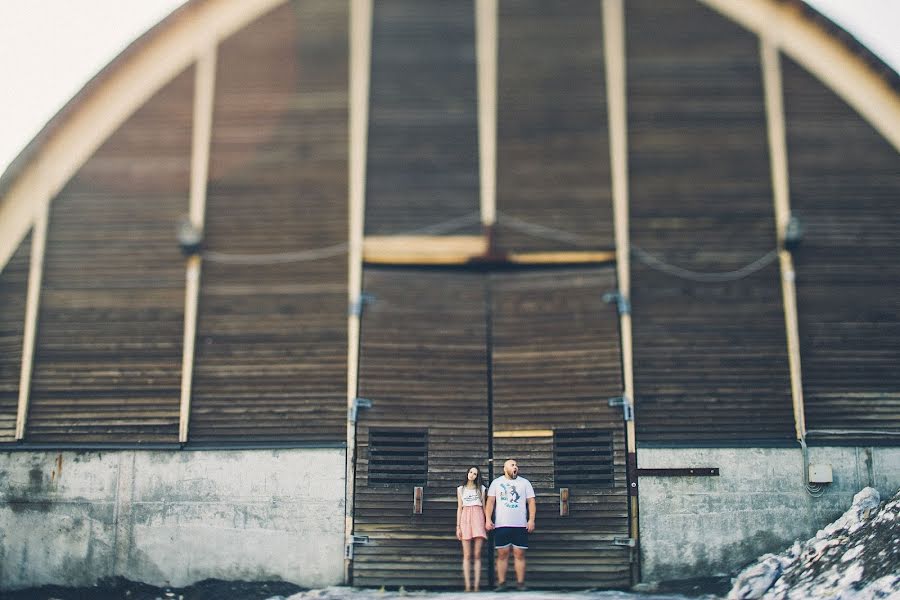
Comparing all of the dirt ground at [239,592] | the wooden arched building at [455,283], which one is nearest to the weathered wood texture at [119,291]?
the wooden arched building at [455,283]

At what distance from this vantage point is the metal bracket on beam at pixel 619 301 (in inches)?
500

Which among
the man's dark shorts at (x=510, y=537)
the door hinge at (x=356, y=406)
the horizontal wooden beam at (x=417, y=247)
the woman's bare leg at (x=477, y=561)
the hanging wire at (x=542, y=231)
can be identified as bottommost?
the woman's bare leg at (x=477, y=561)

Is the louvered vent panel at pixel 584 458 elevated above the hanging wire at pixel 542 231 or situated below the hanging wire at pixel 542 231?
below

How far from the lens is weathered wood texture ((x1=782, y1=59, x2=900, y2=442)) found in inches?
491

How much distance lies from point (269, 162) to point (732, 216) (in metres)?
6.12

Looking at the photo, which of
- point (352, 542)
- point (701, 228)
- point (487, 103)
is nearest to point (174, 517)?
point (352, 542)

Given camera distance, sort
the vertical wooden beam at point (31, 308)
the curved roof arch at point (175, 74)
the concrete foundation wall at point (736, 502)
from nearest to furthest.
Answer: the concrete foundation wall at point (736, 502) < the vertical wooden beam at point (31, 308) < the curved roof arch at point (175, 74)

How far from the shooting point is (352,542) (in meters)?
12.1

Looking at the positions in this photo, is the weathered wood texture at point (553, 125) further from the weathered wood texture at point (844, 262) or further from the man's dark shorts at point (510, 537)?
the man's dark shorts at point (510, 537)

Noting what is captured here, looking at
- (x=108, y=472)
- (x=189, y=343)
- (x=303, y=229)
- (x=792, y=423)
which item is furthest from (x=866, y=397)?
(x=108, y=472)

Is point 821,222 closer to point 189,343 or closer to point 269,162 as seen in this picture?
point 269,162

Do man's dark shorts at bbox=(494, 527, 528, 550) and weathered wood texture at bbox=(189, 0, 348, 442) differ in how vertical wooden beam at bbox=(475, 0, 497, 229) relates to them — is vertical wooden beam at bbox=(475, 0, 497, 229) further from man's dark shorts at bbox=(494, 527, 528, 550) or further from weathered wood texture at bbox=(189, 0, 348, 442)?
man's dark shorts at bbox=(494, 527, 528, 550)

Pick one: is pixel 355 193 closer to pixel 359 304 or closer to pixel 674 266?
pixel 359 304

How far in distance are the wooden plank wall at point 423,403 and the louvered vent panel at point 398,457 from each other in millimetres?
82
